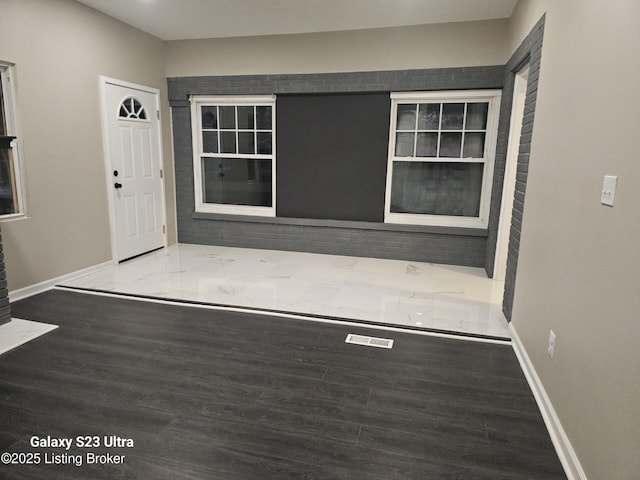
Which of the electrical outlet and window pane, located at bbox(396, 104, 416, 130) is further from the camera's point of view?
window pane, located at bbox(396, 104, 416, 130)

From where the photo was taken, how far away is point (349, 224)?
539 cm

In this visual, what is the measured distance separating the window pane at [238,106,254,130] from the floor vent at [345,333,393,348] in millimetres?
3626

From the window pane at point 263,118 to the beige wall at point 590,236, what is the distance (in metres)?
3.60

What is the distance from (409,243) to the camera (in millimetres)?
5258

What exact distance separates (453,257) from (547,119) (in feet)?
8.99

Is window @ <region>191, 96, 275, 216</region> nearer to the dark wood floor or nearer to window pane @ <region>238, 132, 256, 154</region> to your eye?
window pane @ <region>238, 132, 256, 154</region>

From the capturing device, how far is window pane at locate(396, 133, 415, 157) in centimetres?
517

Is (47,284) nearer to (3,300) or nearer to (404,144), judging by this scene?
(3,300)

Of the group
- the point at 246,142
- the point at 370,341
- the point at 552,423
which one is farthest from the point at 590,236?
the point at 246,142

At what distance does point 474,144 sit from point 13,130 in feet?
15.8

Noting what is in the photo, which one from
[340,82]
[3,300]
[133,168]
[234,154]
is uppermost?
[340,82]

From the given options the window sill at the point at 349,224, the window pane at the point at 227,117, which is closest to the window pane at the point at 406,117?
the window sill at the point at 349,224

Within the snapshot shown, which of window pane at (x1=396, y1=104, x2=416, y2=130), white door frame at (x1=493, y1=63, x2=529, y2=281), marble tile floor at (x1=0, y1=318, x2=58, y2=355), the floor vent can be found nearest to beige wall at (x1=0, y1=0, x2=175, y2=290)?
marble tile floor at (x1=0, y1=318, x2=58, y2=355)

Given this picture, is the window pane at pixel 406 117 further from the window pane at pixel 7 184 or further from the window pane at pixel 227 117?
the window pane at pixel 7 184
